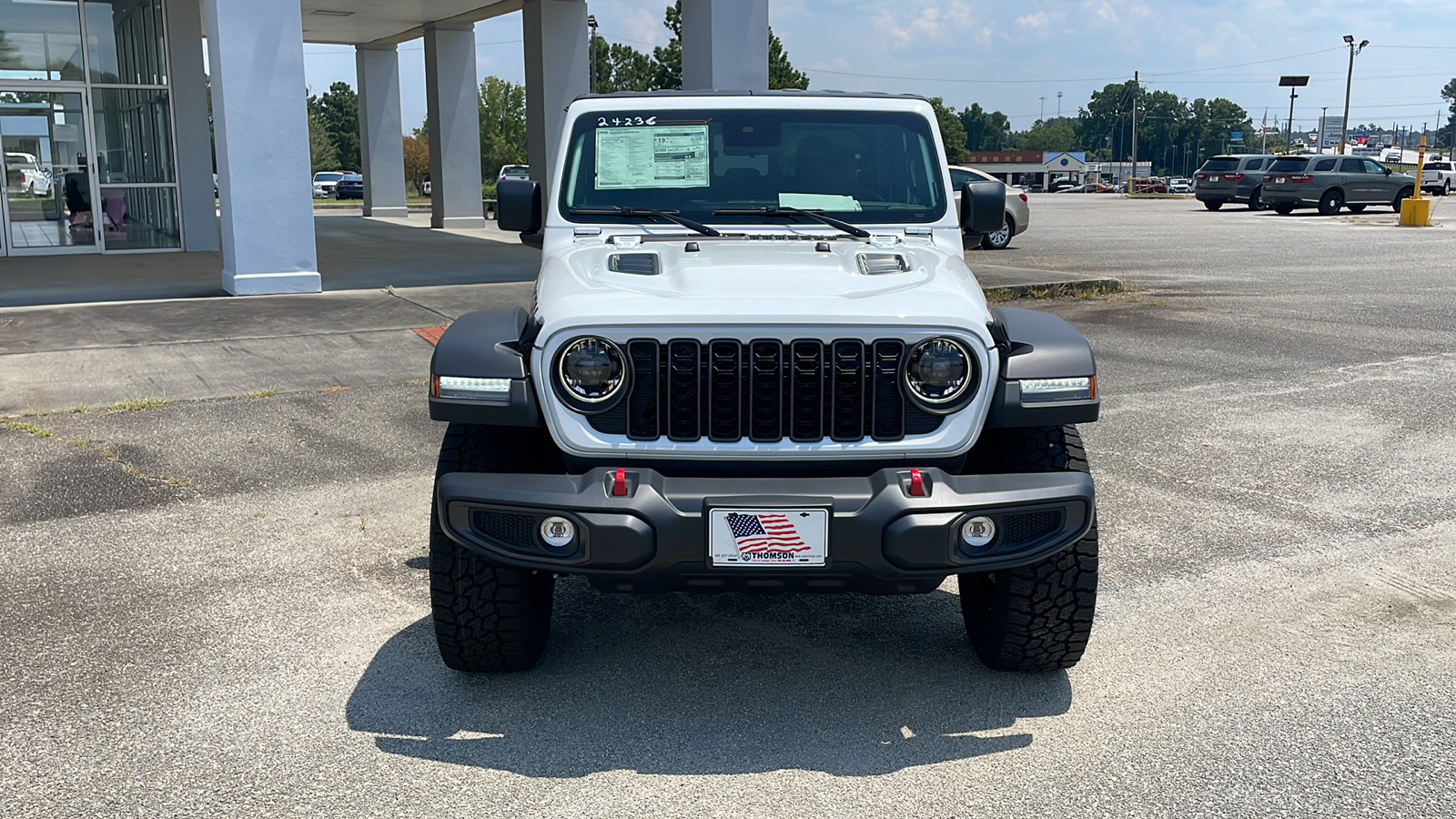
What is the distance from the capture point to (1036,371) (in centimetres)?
367

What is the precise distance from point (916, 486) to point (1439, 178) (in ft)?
179

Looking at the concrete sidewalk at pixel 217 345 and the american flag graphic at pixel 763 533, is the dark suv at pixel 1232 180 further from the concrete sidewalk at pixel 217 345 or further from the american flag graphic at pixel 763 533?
the american flag graphic at pixel 763 533

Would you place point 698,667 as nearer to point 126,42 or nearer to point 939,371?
point 939,371

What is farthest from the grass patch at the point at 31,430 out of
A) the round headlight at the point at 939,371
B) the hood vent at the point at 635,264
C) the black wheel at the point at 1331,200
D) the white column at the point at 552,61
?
the black wheel at the point at 1331,200

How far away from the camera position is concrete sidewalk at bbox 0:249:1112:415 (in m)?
8.56

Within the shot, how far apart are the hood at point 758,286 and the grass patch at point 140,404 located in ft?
15.3

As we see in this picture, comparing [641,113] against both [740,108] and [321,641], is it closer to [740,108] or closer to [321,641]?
[740,108]

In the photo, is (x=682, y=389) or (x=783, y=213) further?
(x=783, y=213)

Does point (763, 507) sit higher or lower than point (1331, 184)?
lower

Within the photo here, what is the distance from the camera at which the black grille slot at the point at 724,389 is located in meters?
3.53

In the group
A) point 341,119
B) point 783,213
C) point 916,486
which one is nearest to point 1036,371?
point 916,486

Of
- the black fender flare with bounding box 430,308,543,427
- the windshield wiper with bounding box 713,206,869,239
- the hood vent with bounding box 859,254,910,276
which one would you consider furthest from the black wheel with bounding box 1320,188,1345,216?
the black fender flare with bounding box 430,308,543,427

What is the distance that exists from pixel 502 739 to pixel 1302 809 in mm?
2143

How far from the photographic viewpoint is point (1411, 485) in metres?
6.27
